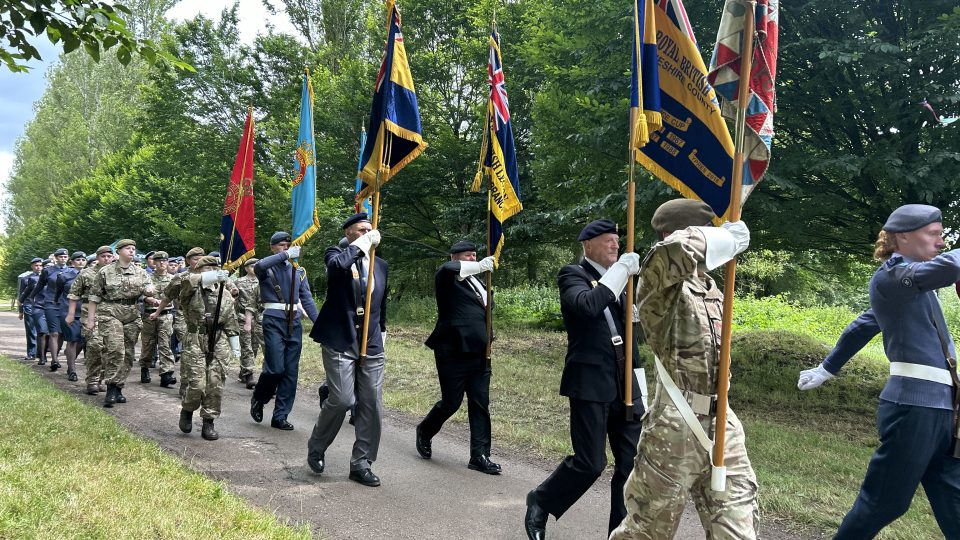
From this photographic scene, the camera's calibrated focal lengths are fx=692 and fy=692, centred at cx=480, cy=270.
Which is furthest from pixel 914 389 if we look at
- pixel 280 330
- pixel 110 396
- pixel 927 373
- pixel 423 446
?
pixel 110 396

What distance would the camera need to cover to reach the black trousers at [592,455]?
13.5ft

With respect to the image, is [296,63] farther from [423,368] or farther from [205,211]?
[423,368]

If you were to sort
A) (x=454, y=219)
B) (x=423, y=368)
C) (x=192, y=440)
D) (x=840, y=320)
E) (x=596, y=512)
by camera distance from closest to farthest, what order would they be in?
1. (x=596, y=512)
2. (x=192, y=440)
3. (x=423, y=368)
4. (x=454, y=219)
5. (x=840, y=320)

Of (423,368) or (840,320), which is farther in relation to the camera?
(840,320)

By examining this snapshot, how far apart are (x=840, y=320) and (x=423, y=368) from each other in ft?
54.8

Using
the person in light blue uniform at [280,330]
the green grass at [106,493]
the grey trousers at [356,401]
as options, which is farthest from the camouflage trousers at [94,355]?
the grey trousers at [356,401]

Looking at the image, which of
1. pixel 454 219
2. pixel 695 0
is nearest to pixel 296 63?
pixel 454 219

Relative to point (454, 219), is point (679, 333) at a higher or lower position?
lower

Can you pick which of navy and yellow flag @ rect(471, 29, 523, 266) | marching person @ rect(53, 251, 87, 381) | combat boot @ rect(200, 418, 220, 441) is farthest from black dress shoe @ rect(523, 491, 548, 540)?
marching person @ rect(53, 251, 87, 381)

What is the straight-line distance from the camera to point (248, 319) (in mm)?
11219

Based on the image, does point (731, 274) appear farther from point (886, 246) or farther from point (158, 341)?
point (158, 341)

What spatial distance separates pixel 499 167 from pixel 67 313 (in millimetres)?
8653

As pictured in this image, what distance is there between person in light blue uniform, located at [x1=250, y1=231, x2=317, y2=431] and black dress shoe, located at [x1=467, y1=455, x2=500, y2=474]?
2.51 m

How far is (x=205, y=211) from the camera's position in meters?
28.3
